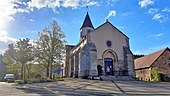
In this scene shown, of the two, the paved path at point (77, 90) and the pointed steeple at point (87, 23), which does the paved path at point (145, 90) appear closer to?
the paved path at point (77, 90)

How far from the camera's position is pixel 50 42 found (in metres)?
36.6

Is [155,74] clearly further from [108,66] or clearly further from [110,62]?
[108,66]

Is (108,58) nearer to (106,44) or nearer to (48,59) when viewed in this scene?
(106,44)

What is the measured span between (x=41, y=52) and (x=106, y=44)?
12.2 m

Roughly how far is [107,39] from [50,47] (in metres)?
10.7

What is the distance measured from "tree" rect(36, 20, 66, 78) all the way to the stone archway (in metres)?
8.10

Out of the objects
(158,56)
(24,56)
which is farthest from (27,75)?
(158,56)

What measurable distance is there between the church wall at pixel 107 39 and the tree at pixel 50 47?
6.49 metres

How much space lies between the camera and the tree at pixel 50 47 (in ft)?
117

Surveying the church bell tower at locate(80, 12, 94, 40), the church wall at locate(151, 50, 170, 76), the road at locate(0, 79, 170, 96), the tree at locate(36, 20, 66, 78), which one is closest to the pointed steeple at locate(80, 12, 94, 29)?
the church bell tower at locate(80, 12, 94, 40)

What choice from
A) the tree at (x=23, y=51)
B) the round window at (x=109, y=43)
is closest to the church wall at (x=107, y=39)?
the round window at (x=109, y=43)

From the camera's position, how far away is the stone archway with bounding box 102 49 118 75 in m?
34.9

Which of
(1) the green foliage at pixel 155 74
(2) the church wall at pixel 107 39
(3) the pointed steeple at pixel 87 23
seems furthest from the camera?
(3) the pointed steeple at pixel 87 23

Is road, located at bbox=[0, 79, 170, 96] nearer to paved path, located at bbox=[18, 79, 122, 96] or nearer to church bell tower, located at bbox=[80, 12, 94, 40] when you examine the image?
paved path, located at bbox=[18, 79, 122, 96]
